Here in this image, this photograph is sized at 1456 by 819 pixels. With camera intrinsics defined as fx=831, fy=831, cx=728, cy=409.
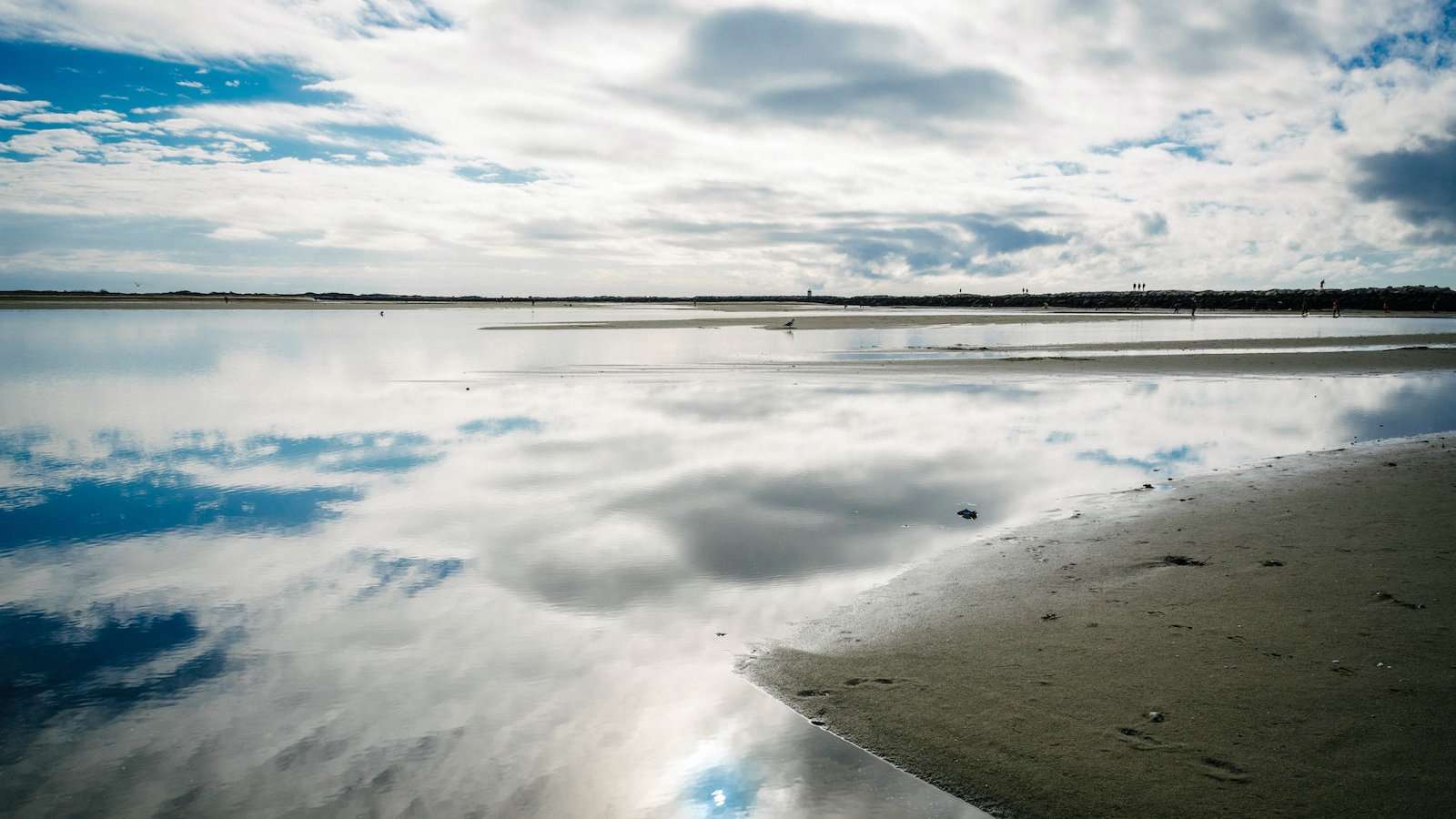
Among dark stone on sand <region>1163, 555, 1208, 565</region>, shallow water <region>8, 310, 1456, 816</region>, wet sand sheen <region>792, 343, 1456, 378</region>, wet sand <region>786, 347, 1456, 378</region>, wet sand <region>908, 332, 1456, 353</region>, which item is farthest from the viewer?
wet sand <region>908, 332, 1456, 353</region>

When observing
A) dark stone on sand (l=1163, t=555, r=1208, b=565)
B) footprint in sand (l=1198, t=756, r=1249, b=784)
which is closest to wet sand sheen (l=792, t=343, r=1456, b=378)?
dark stone on sand (l=1163, t=555, r=1208, b=565)

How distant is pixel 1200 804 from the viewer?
4.59 m

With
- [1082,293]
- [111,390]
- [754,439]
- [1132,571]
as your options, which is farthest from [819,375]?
Answer: [1082,293]

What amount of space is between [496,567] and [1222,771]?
740cm

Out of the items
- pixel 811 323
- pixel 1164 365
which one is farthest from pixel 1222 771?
pixel 811 323

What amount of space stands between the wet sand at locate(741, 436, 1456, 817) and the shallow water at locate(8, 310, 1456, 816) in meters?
0.48

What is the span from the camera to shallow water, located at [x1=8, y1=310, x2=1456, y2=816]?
5.47 m

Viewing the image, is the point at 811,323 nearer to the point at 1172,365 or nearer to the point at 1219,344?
the point at 1219,344

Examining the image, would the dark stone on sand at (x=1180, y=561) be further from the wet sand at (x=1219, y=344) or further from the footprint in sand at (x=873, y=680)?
the wet sand at (x=1219, y=344)

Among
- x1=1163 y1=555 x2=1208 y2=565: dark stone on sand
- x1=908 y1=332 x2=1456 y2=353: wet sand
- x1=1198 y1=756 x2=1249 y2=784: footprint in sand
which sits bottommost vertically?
x1=1198 y1=756 x2=1249 y2=784: footprint in sand

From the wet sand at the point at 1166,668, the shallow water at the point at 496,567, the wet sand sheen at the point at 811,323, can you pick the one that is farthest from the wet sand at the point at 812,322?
the wet sand at the point at 1166,668

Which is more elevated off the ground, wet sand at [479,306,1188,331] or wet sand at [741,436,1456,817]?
wet sand at [479,306,1188,331]

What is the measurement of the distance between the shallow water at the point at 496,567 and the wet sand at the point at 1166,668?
18.7 inches

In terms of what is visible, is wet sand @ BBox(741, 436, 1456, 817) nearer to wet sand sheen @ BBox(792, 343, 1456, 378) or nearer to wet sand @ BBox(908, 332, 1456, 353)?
wet sand sheen @ BBox(792, 343, 1456, 378)
